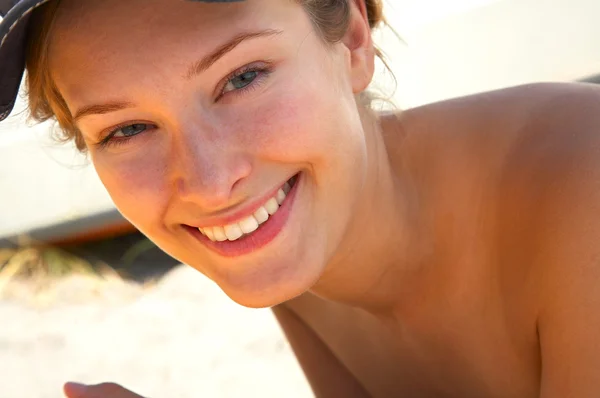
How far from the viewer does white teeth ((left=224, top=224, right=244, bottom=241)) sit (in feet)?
3.84

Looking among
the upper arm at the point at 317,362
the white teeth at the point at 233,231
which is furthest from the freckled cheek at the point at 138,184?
the upper arm at the point at 317,362

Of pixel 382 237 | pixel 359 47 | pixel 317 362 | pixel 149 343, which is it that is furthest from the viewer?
pixel 149 343

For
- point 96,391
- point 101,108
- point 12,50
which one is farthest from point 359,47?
point 96,391

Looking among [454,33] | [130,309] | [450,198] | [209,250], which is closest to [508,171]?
[450,198]

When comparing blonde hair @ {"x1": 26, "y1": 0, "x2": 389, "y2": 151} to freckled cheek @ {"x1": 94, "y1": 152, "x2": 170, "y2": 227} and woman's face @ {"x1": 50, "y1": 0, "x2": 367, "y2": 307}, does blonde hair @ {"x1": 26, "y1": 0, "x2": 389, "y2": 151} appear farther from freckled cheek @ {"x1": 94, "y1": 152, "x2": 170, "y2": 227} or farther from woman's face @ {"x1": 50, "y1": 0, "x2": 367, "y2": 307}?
freckled cheek @ {"x1": 94, "y1": 152, "x2": 170, "y2": 227}

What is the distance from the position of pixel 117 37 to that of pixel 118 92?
0.08m

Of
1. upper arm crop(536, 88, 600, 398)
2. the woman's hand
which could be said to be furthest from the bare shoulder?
the woman's hand

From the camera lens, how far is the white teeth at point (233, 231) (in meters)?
1.17

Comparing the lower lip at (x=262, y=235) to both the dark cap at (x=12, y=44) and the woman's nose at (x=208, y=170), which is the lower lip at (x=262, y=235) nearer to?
the woman's nose at (x=208, y=170)

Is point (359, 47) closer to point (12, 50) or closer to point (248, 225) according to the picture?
point (248, 225)

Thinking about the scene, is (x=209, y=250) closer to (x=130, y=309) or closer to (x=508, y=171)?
(x=508, y=171)

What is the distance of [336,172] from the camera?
46.6 inches

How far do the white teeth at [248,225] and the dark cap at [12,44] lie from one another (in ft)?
1.16

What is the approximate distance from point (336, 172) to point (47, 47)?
47 centimetres
